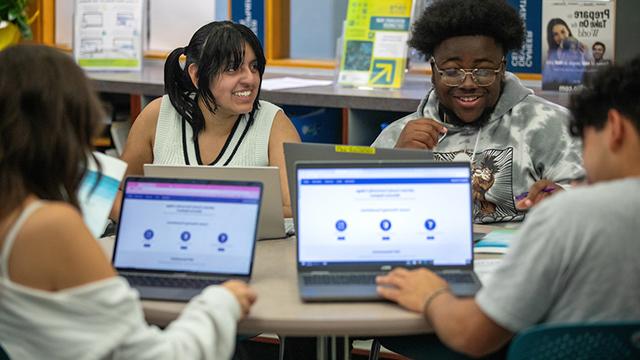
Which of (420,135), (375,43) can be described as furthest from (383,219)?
(375,43)

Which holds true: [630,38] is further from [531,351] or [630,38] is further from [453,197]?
[531,351]

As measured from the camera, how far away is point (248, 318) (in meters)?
2.11

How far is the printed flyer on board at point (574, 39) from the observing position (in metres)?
3.76

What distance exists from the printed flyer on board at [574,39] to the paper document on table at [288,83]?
0.95m

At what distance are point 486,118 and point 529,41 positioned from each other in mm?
1103

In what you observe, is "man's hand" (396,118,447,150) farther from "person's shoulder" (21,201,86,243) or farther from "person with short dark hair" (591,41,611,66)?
"person's shoulder" (21,201,86,243)

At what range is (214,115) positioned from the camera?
3.28 metres

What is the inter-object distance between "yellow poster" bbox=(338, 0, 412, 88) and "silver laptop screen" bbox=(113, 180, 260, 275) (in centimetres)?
194

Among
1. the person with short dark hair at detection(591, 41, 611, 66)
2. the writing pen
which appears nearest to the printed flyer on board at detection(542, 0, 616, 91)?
the person with short dark hair at detection(591, 41, 611, 66)

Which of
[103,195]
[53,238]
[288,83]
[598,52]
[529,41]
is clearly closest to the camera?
[53,238]

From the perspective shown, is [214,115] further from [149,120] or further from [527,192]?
[527,192]

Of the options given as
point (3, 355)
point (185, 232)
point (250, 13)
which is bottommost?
point (3, 355)

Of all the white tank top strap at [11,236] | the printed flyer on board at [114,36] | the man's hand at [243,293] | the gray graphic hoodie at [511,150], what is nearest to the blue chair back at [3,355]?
the white tank top strap at [11,236]

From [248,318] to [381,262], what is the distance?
0.37m
